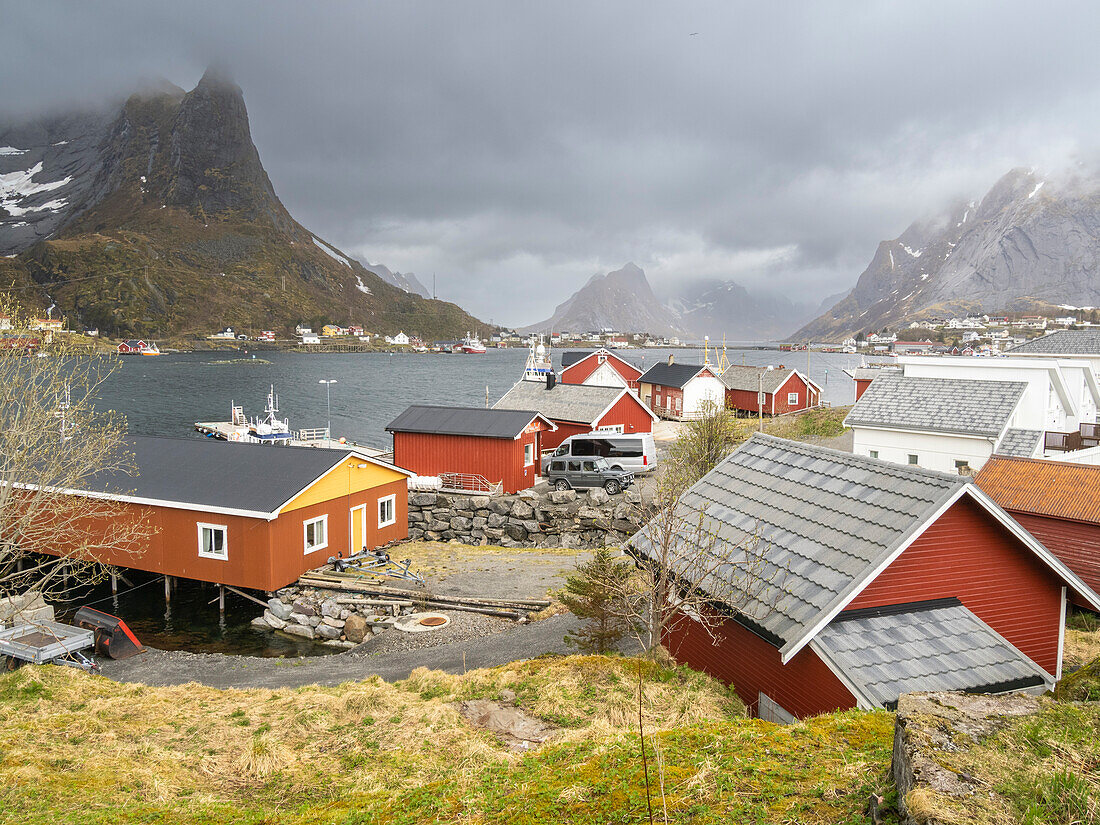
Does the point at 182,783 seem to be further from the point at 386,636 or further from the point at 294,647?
the point at 294,647

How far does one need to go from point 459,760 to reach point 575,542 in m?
24.1

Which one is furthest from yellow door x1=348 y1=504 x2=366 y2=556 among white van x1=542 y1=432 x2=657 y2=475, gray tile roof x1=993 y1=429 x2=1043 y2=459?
gray tile roof x1=993 y1=429 x2=1043 y2=459

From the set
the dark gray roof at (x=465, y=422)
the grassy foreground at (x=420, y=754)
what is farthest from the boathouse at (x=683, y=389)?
the grassy foreground at (x=420, y=754)

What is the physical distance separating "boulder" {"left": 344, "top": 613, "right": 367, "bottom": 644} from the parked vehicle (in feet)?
56.5

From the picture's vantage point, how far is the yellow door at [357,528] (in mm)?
26859

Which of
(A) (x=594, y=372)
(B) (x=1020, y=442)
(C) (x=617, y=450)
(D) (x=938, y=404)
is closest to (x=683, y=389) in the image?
(A) (x=594, y=372)

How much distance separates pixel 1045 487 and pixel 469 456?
84.9 ft

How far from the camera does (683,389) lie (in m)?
61.0

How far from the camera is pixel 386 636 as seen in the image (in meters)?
20.0

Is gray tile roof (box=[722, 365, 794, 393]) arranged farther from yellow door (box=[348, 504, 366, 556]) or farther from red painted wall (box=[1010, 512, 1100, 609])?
yellow door (box=[348, 504, 366, 556])

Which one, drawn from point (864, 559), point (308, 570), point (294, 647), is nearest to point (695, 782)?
point (864, 559)

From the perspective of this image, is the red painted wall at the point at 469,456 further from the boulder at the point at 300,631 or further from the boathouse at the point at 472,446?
the boulder at the point at 300,631

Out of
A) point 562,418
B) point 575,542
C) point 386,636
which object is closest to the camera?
point 386,636

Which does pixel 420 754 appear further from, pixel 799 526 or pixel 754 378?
pixel 754 378
